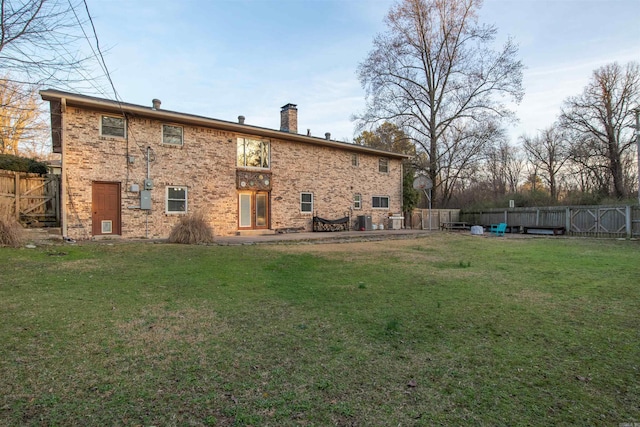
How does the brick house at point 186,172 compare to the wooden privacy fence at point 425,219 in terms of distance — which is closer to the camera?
the brick house at point 186,172

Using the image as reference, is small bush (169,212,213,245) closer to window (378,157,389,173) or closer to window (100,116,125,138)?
window (100,116,125,138)

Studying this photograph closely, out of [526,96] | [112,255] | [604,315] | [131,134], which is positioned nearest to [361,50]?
[526,96]

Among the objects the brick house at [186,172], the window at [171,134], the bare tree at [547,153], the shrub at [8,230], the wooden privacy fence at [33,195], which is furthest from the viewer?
the bare tree at [547,153]

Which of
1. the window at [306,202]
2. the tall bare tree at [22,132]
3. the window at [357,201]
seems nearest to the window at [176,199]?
the window at [306,202]

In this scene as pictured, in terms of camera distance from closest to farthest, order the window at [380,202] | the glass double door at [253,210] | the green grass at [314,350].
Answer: the green grass at [314,350] < the glass double door at [253,210] < the window at [380,202]

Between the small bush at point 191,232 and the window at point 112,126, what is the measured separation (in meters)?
4.39

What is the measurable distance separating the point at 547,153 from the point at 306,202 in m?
27.8

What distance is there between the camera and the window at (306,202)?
17891 mm

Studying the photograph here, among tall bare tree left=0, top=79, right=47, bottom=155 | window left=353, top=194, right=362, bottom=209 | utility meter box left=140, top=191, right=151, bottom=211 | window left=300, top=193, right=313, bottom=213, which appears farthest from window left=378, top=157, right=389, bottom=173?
tall bare tree left=0, top=79, right=47, bottom=155

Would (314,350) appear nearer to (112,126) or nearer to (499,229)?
(112,126)

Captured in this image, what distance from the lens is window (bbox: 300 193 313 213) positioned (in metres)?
17.9

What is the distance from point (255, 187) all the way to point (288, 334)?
42.3ft

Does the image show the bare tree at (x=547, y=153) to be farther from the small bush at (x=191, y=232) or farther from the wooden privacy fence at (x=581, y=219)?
the small bush at (x=191, y=232)

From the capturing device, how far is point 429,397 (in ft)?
7.93
